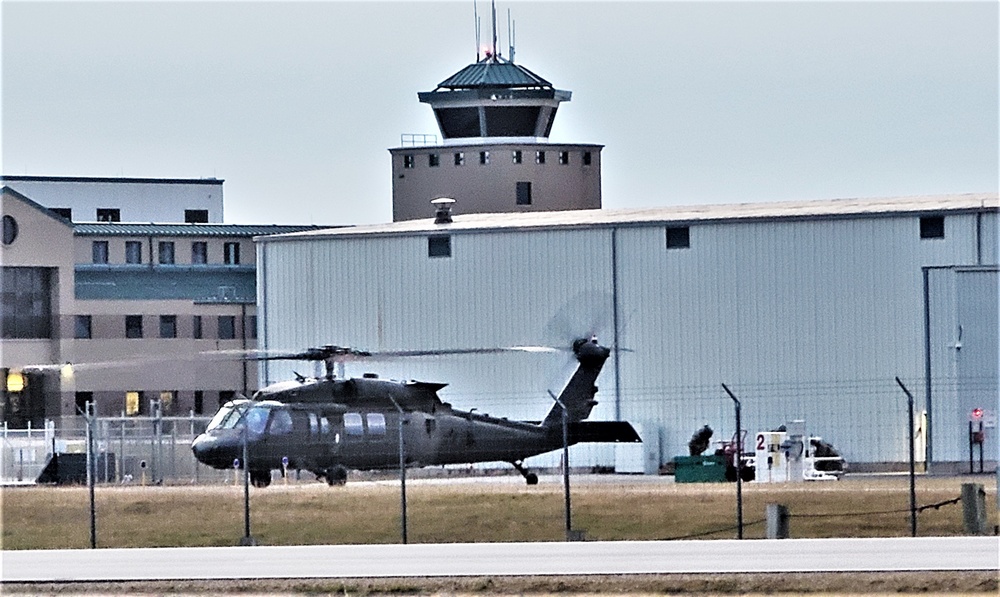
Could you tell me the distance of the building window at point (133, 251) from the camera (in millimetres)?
101750

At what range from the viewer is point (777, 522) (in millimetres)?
32625

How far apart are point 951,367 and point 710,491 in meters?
14.4

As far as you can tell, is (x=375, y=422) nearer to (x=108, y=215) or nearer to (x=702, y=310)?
(x=702, y=310)

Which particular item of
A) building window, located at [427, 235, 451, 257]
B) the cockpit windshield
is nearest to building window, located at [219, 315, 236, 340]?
building window, located at [427, 235, 451, 257]

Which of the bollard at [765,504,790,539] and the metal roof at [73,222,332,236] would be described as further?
the metal roof at [73,222,332,236]

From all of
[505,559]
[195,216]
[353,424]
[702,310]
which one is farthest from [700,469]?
[195,216]

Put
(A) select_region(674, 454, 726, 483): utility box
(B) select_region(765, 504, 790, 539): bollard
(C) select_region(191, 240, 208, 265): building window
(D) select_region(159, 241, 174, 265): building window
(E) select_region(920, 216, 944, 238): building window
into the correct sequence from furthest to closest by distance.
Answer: (C) select_region(191, 240, 208, 265): building window < (D) select_region(159, 241, 174, 265): building window < (E) select_region(920, 216, 944, 238): building window < (A) select_region(674, 454, 726, 483): utility box < (B) select_region(765, 504, 790, 539): bollard

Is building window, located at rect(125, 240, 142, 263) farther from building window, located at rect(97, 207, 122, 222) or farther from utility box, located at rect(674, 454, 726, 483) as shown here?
utility box, located at rect(674, 454, 726, 483)

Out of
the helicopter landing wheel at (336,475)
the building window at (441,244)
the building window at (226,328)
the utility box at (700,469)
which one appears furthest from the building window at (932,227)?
the building window at (226,328)

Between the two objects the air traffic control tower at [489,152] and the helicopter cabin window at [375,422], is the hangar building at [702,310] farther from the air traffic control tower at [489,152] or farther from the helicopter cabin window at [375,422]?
the air traffic control tower at [489,152]

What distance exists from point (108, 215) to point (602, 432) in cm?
7222

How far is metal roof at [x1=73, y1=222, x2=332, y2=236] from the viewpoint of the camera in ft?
334

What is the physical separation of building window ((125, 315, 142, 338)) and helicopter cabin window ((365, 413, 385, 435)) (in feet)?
142

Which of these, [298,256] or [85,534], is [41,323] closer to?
[298,256]
